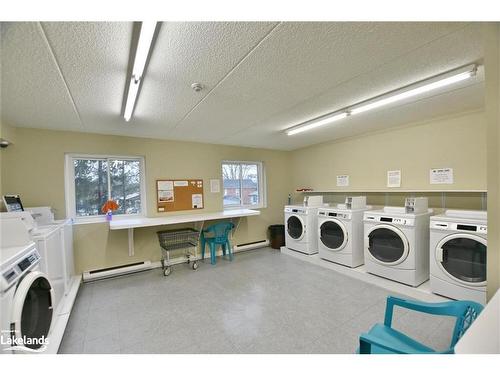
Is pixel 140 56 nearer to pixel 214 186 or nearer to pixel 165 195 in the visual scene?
pixel 165 195

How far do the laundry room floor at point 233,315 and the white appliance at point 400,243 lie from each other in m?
0.31

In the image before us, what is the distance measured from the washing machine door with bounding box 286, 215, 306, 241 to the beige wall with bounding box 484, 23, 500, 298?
9.41 feet

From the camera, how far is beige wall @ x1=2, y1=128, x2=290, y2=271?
2998 mm

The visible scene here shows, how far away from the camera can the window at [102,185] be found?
11.1ft

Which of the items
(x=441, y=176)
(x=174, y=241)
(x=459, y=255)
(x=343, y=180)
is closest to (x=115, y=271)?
(x=174, y=241)

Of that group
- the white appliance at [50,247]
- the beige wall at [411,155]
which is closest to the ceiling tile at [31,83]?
the white appliance at [50,247]

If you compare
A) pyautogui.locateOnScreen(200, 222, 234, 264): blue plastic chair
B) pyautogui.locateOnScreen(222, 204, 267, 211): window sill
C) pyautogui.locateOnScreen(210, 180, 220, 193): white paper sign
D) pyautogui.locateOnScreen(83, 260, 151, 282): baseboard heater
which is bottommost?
pyautogui.locateOnScreen(83, 260, 151, 282): baseboard heater

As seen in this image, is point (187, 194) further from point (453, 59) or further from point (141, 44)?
point (453, 59)

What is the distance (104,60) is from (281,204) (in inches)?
175

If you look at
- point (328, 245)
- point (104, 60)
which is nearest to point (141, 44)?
point (104, 60)

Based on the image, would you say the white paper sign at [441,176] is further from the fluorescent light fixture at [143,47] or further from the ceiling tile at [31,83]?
the ceiling tile at [31,83]

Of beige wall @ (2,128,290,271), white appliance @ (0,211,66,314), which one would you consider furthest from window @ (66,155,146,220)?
white appliance @ (0,211,66,314)

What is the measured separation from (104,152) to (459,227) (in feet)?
15.4

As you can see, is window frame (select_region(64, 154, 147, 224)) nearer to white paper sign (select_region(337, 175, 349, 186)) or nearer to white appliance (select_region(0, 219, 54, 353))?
white appliance (select_region(0, 219, 54, 353))
